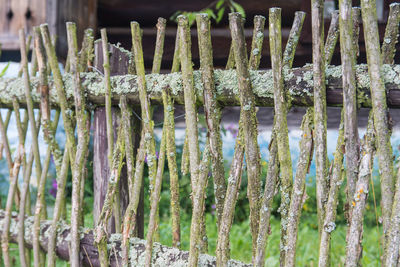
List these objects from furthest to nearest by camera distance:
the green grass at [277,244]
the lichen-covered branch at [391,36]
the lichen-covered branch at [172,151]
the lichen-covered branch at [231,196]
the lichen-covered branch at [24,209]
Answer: the green grass at [277,244] < the lichen-covered branch at [24,209] < the lichen-covered branch at [172,151] < the lichen-covered branch at [231,196] < the lichen-covered branch at [391,36]

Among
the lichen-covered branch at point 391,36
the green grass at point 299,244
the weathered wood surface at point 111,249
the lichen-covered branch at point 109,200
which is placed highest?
the lichen-covered branch at point 391,36

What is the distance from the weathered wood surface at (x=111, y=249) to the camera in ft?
4.86

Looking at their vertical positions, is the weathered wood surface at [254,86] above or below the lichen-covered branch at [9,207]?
above

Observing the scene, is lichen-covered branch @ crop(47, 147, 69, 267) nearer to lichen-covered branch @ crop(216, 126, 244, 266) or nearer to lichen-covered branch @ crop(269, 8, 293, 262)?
lichen-covered branch @ crop(216, 126, 244, 266)

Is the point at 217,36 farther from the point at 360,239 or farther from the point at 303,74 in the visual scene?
the point at 360,239

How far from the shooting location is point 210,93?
138cm

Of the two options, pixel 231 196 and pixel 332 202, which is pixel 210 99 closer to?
pixel 231 196

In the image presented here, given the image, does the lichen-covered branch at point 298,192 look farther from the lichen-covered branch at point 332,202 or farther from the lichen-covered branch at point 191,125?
the lichen-covered branch at point 191,125

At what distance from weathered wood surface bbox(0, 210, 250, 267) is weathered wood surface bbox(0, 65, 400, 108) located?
501 mm

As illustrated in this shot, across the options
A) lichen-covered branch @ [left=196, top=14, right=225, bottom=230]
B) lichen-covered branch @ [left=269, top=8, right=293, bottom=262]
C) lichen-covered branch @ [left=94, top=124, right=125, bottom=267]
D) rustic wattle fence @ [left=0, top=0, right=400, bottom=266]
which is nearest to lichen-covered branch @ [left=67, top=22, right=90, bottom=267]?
rustic wattle fence @ [left=0, top=0, right=400, bottom=266]

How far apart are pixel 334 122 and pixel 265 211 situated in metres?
3.16

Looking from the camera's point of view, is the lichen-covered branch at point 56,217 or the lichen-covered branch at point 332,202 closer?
the lichen-covered branch at point 332,202

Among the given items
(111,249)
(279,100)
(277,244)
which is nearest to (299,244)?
(277,244)

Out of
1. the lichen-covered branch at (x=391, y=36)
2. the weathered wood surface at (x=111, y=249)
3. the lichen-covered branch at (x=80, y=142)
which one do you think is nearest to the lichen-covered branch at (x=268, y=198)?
the weathered wood surface at (x=111, y=249)
